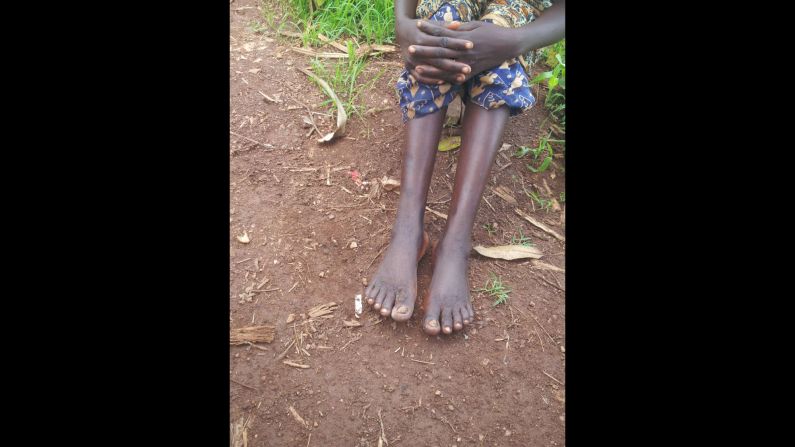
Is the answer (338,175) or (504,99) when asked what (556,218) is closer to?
(504,99)

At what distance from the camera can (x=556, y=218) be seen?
2.32 meters

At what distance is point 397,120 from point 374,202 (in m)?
0.53

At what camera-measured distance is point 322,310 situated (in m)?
1.90

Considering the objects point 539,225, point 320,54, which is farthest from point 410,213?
point 320,54

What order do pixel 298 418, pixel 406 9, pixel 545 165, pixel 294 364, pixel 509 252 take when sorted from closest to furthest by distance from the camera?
pixel 298 418 → pixel 294 364 → pixel 406 9 → pixel 509 252 → pixel 545 165

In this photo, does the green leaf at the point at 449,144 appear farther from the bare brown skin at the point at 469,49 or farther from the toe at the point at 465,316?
the toe at the point at 465,316

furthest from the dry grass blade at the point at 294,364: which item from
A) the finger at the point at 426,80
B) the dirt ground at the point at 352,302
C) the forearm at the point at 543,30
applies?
the forearm at the point at 543,30

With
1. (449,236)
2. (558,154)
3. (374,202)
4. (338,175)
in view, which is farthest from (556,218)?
(338,175)

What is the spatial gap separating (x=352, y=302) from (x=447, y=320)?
0.37 m

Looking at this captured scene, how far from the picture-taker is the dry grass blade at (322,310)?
1887 mm

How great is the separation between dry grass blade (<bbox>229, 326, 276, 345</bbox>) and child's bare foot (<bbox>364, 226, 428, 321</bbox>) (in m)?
0.37

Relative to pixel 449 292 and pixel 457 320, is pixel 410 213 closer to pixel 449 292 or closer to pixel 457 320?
pixel 449 292

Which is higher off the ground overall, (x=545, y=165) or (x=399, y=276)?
(x=545, y=165)

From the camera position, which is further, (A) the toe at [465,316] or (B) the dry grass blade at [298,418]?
(A) the toe at [465,316]
